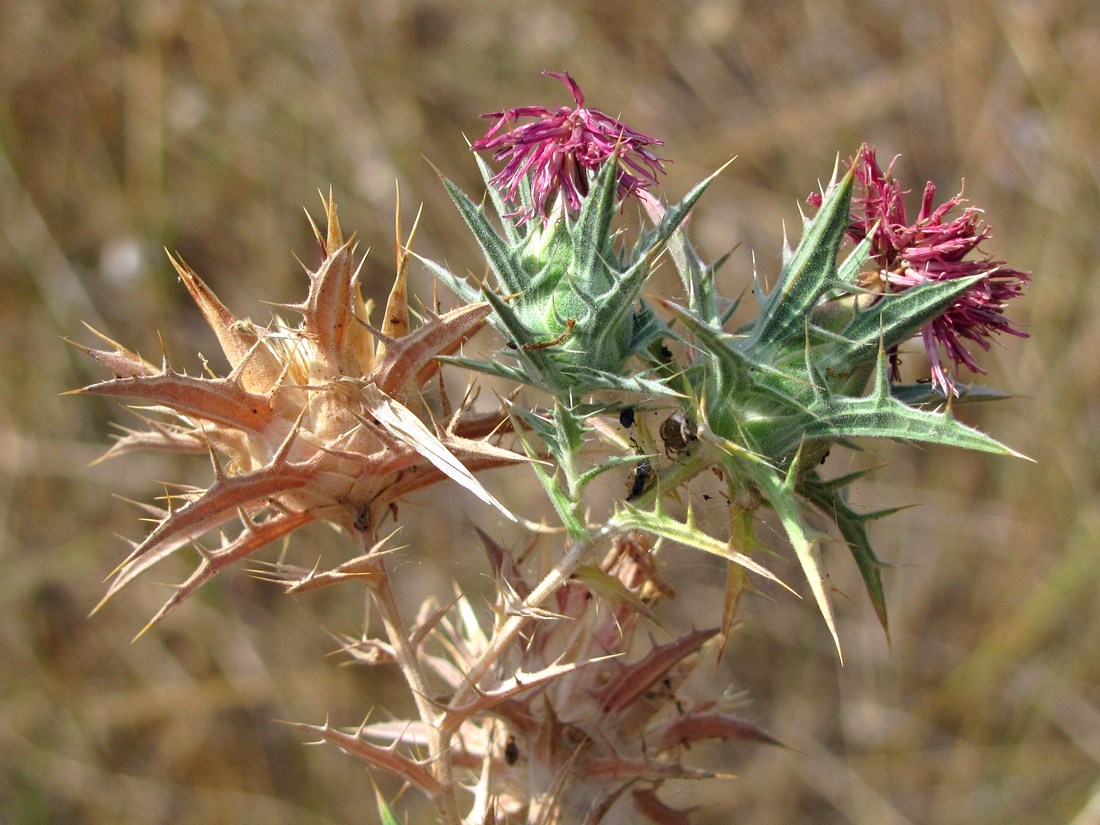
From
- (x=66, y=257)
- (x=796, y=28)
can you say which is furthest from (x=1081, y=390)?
(x=66, y=257)

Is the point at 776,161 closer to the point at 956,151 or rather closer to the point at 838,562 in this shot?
the point at 956,151

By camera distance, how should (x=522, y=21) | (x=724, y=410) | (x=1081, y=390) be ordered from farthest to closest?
(x=522, y=21), (x=1081, y=390), (x=724, y=410)

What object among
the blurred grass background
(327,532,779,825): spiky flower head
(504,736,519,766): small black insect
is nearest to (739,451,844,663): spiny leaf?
(327,532,779,825): spiky flower head

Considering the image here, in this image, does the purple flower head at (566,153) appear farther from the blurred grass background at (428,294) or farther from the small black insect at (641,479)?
the blurred grass background at (428,294)

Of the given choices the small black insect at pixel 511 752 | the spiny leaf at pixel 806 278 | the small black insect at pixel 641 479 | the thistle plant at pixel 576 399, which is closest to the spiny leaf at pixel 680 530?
the thistle plant at pixel 576 399

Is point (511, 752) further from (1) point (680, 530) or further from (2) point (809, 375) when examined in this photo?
(2) point (809, 375)

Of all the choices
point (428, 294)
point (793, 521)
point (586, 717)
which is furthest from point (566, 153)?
point (428, 294)

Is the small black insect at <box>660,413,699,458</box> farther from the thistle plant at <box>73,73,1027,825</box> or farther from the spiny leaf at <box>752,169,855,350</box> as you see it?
the spiny leaf at <box>752,169,855,350</box>
